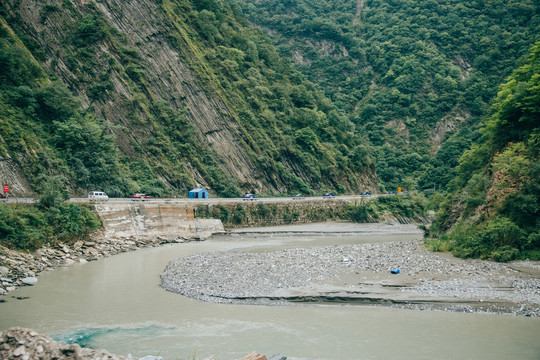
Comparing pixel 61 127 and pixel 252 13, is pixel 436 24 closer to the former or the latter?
pixel 252 13

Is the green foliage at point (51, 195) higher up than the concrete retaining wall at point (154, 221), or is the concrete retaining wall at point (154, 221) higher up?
the green foliage at point (51, 195)

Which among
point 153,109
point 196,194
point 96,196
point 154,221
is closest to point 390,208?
point 196,194

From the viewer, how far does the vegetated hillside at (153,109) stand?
38.5 m

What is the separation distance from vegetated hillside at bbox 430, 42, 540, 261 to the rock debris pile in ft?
5.46

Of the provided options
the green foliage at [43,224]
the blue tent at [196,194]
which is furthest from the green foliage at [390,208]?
the green foliage at [43,224]

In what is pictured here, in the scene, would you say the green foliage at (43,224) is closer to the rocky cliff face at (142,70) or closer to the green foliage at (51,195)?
the green foliage at (51,195)

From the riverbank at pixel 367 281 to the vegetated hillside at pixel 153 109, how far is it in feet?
63.2

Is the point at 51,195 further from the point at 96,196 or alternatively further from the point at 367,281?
the point at 367,281

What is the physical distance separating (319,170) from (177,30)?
32109 millimetres

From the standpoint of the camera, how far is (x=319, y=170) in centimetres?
6988

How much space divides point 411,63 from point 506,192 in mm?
87996

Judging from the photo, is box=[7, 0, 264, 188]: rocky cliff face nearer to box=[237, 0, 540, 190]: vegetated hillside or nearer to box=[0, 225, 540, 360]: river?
box=[0, 225, 540, 360]: river

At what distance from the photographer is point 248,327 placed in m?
14.8

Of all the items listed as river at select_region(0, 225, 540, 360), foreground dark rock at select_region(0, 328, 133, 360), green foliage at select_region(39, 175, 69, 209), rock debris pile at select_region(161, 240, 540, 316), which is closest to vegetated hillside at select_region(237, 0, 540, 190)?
rock debris pile at select_region(161, 240, 540, 316)
